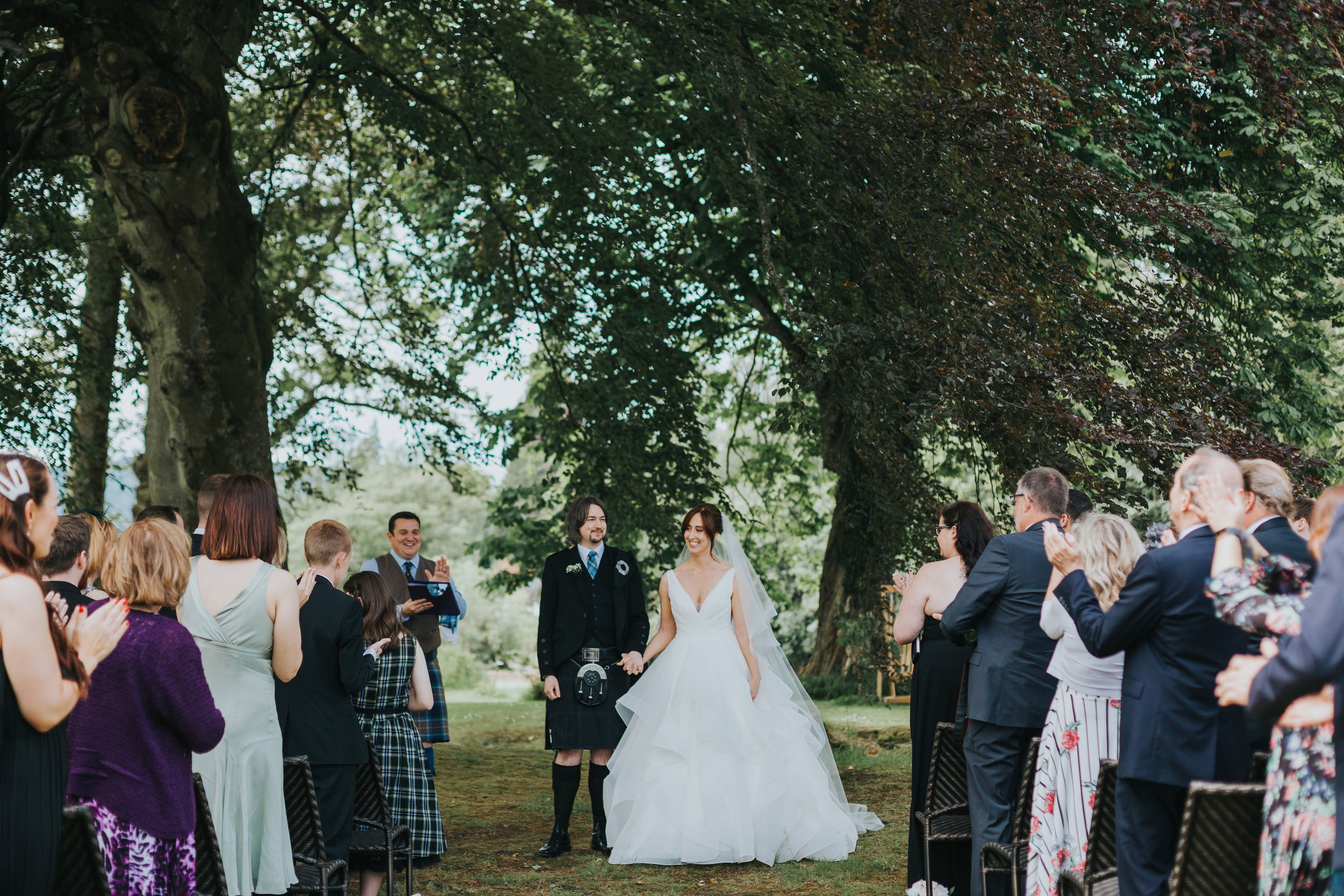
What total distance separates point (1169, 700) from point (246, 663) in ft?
11.3

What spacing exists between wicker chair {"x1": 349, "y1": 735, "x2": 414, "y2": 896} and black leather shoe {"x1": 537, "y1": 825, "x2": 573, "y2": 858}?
1.57m

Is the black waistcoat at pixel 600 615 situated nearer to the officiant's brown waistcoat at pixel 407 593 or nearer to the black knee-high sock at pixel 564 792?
the black knee-high sock at pixel 564 792

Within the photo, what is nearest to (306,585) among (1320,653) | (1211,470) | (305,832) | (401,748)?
(305,832)

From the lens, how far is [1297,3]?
616 cm

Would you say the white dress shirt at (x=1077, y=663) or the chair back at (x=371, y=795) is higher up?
the white dress shirt at (x=1077, y=663)

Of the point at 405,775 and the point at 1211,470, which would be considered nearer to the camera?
the point at 1211,470

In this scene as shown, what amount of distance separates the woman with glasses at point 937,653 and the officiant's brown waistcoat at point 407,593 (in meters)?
3.37

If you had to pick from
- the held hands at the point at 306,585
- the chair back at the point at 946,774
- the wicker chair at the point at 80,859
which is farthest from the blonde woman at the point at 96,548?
the chair back at the point at 946,774

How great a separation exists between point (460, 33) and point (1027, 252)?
5786 mm

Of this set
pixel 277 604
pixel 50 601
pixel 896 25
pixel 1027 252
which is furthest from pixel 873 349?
pixel 50 601

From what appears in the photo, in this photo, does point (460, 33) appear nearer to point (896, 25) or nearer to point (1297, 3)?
point (896, 25)

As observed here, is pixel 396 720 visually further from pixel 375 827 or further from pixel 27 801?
pixel 27 801

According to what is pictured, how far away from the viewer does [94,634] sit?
3309 mm

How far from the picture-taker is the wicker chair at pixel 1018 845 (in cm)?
514
